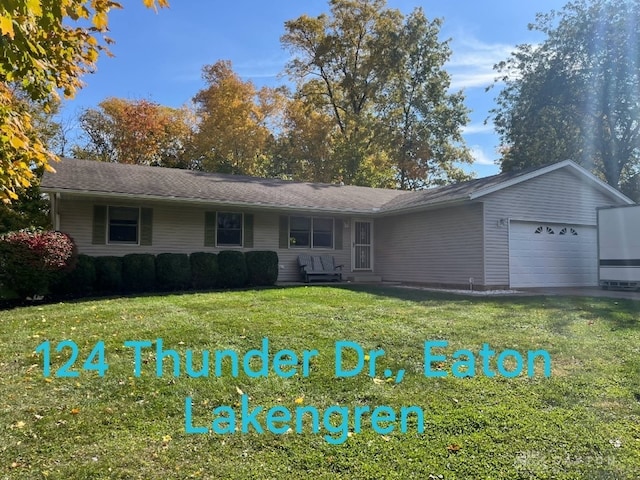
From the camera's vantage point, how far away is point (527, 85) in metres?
24.9

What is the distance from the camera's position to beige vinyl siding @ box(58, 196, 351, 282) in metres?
12.4

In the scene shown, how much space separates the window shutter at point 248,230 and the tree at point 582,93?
16.4m

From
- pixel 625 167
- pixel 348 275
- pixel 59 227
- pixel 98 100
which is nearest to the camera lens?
pixel 59 227

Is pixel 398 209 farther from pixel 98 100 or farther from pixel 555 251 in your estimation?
pixel 98 100

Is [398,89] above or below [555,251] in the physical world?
above

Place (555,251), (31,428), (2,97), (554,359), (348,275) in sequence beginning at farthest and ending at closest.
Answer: (348,275), (555,251), (554,359), (2,97), (31,428)

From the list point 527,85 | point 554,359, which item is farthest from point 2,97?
point 527,85

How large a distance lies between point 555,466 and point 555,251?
1220 cm

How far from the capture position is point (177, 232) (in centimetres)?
1367

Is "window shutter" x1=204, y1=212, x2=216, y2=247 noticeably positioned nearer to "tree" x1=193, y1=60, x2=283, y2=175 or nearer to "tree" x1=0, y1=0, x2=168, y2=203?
"tree" x1=0, y1=0, x2=168, y2=203

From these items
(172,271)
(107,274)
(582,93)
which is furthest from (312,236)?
(582,93)

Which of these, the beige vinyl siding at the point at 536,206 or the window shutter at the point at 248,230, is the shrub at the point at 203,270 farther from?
the beige vinyl siding at the point at 536,206

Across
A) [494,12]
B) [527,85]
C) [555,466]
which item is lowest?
[555,466]

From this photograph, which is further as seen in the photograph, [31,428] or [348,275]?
[348,275]
